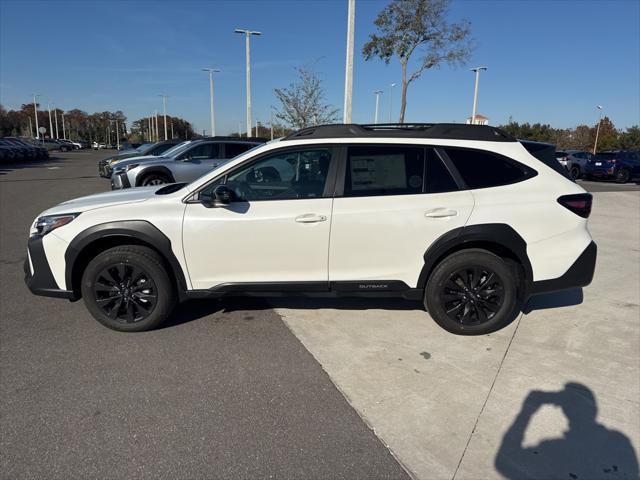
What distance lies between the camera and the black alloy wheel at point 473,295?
12.5 feet

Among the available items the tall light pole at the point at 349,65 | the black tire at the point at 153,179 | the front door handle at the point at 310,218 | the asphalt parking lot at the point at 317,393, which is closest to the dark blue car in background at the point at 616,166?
the tall light pole at the point at 349,65

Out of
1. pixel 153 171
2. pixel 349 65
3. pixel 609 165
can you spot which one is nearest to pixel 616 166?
pixel 609 165

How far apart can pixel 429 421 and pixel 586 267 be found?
7.17ft

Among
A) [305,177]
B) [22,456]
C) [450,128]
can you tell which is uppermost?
[450,128]

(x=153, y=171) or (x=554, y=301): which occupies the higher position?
(x=153, y=171)

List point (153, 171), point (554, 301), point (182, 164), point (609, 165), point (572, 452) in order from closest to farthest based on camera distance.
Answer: point (572, 452) < point (554, 301) < point (153, 171) < point (182, 164) < point (609, 165)

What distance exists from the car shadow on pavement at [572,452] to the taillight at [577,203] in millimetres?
1671

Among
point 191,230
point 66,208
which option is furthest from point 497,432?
point 66,208

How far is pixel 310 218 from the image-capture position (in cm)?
364

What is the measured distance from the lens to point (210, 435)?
2584mm

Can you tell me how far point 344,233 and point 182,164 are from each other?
8.30 metres

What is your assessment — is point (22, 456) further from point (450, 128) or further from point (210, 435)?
point (450, 128)

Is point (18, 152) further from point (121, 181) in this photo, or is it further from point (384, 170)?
point (384, 170)

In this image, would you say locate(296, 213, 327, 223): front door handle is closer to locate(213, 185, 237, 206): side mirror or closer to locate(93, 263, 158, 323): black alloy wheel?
locate(213, 185, 237, 206): side mirror
